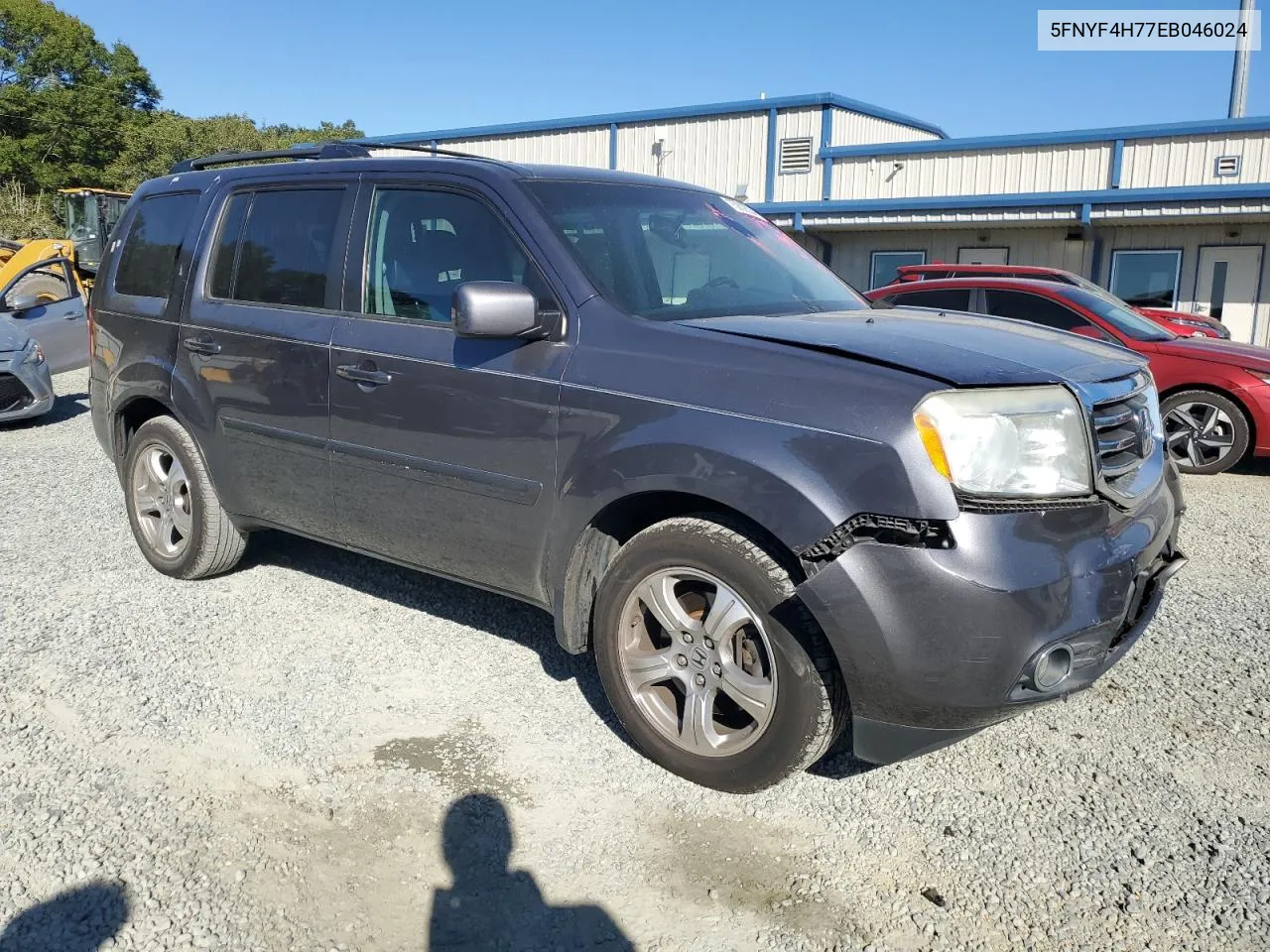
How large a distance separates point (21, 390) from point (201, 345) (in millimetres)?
6159

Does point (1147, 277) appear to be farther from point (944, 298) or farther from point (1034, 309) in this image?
point (1034, 309)

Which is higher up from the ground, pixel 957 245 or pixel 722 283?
pixel 957 245

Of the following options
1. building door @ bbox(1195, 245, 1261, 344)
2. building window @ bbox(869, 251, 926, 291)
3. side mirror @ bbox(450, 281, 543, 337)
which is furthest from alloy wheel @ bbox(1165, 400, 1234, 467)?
building window @ bbox(869, 251, 926, 291)

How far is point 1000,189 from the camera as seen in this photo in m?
20.5

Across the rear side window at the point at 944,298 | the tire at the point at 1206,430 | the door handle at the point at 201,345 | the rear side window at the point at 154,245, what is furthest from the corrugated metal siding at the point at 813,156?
the door handle at the point at 201,345

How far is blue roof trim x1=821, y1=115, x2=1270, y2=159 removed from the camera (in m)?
18.2

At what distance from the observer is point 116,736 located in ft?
11.9

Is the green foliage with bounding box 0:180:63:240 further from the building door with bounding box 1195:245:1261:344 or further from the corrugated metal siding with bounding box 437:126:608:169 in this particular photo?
the building door with bounding box 1195:245:1261:344

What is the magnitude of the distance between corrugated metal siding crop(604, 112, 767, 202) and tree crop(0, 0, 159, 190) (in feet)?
114

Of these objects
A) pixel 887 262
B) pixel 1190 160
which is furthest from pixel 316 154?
pixel 887 262

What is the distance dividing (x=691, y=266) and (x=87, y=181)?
54.1m

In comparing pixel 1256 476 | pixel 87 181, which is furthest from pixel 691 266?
pixel 87 181

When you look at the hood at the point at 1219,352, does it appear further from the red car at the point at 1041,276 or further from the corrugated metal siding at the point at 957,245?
the corrugated metal siding at the point at 957,245

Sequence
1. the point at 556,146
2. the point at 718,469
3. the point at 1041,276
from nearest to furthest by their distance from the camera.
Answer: the point at 718,469, the point at 1041,276, the point at 556,146
